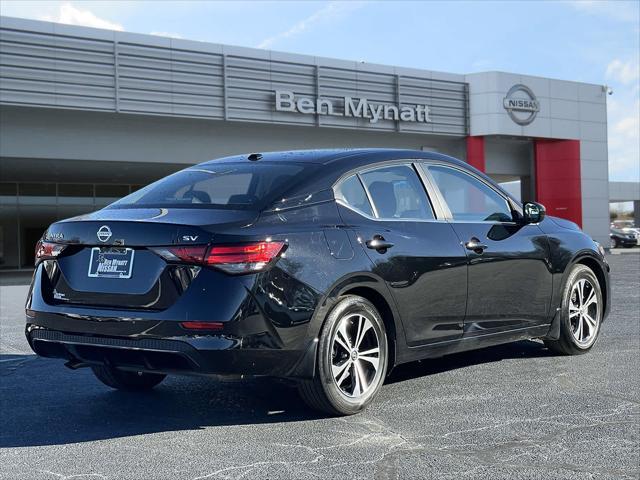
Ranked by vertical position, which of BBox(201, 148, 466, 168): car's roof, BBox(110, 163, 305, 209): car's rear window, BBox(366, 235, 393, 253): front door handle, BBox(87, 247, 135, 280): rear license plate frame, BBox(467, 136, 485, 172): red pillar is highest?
BBox(467, 136, 485, 172): red pillar

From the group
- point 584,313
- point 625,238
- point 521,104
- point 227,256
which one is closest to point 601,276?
point 584,313

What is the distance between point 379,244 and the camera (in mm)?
4883

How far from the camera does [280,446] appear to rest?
4.11 metres

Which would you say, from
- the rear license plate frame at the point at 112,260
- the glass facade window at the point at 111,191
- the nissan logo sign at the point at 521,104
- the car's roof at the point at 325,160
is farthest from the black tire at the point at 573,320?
the glass facade window at the point at 111,191

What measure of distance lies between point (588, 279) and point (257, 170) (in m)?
3.26

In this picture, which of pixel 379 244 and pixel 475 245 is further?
pixel 475 245

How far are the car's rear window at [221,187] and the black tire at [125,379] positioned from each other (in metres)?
1.20

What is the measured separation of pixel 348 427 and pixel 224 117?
75.3 feet

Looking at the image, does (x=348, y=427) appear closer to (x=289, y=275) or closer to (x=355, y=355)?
(x=355, y=355)

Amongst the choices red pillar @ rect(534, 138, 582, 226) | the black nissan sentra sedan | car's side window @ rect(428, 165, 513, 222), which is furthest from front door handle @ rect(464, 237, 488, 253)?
red pillar @ rect(534, 138, 582, 226)

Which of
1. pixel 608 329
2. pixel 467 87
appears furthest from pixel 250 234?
pixel 467 87

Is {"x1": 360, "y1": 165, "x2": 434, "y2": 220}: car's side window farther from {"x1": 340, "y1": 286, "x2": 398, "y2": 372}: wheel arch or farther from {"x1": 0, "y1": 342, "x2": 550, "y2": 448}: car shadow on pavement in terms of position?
{"x1": 0, "y1": 342, "x2": 550, "y2": 448}: car shadow on pavement

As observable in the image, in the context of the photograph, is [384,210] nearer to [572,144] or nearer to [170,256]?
[170,256]

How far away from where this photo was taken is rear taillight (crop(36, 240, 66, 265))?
4.68m
